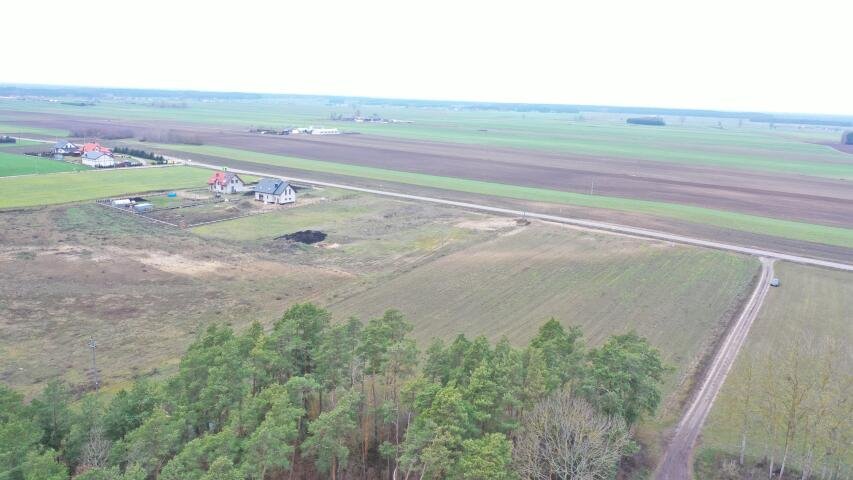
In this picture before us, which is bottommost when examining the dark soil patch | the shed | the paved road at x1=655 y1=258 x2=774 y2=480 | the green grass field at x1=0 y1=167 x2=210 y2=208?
the paved road at x1=655 y1=258 x2=774 y2=480

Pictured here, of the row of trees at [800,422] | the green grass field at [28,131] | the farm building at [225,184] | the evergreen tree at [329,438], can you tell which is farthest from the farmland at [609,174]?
the evergreen tree at [329,438]

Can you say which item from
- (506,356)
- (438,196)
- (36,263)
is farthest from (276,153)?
(506,356)

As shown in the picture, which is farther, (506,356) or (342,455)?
(506,356)

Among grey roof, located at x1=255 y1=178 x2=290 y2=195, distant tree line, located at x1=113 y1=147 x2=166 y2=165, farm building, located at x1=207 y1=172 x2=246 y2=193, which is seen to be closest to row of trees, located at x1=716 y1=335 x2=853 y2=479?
grey roof, located at x1=255 y1=178 x2=290 y2=195

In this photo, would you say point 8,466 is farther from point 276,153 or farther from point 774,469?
point 276,153

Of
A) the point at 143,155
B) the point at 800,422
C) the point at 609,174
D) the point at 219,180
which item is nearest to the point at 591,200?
the point at 609,174

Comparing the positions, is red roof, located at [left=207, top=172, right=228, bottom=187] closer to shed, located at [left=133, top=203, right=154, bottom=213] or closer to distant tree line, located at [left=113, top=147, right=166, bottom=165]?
shed, located at [left=133, top=203, right=154, bottom=213]

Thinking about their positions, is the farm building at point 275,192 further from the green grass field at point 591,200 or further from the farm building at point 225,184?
the green grass field at point 591,200
